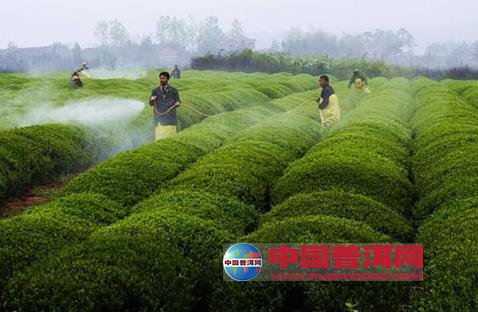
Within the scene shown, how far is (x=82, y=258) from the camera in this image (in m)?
6.70

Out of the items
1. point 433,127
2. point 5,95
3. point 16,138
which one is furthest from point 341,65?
point 16,138

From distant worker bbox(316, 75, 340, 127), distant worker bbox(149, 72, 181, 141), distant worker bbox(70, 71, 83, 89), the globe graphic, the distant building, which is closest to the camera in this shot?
the globe graphic

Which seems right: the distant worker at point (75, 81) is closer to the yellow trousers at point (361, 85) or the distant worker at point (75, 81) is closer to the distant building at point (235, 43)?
the yellow trousers at point (361, 85)

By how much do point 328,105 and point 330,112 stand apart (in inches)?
10.4

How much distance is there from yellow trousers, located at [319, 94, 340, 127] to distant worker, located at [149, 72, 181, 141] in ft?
16.5

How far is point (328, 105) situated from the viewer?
18531mm

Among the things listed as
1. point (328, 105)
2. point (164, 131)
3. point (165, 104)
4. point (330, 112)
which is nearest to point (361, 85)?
point (330, 112)

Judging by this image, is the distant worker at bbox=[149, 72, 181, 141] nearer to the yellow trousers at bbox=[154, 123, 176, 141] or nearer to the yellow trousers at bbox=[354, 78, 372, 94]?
the yellow trousers at bbox=[154, 123, 176, 141]

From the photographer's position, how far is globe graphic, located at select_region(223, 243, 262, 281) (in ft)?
21.6

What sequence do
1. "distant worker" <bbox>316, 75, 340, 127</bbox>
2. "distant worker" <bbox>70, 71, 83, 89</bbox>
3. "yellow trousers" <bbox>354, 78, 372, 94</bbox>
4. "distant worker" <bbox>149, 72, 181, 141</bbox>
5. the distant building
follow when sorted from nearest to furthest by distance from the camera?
"distant worker" <bbox>149, 72, 181, 141</bbox> → "distant worker" <bbox>316, 75, 340, 127</bbox> → "distant worker" <bbox>70, 71, 83, 89</bbox> → "yellow trousers" <bbox>354, 78, 372, 94</bbox> → the distant building

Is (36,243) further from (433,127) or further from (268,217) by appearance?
(433,127)

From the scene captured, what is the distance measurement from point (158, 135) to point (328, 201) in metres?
9.01

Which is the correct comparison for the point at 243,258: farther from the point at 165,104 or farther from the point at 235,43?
the point at 235,43

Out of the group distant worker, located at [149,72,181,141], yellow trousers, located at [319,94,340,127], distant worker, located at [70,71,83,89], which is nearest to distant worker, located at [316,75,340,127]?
yellow trousers, located at [319,94,340,127]
